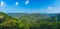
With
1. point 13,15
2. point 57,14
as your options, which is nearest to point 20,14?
point 13,15

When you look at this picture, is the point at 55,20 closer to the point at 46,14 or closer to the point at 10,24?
the point at 46,14

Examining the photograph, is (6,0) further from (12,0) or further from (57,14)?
(57,14)

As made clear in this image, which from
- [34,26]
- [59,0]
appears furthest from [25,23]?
[59,0]

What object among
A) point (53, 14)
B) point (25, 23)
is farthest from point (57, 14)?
point (25, 23)

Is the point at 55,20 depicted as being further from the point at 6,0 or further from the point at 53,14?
the point at 6,0
